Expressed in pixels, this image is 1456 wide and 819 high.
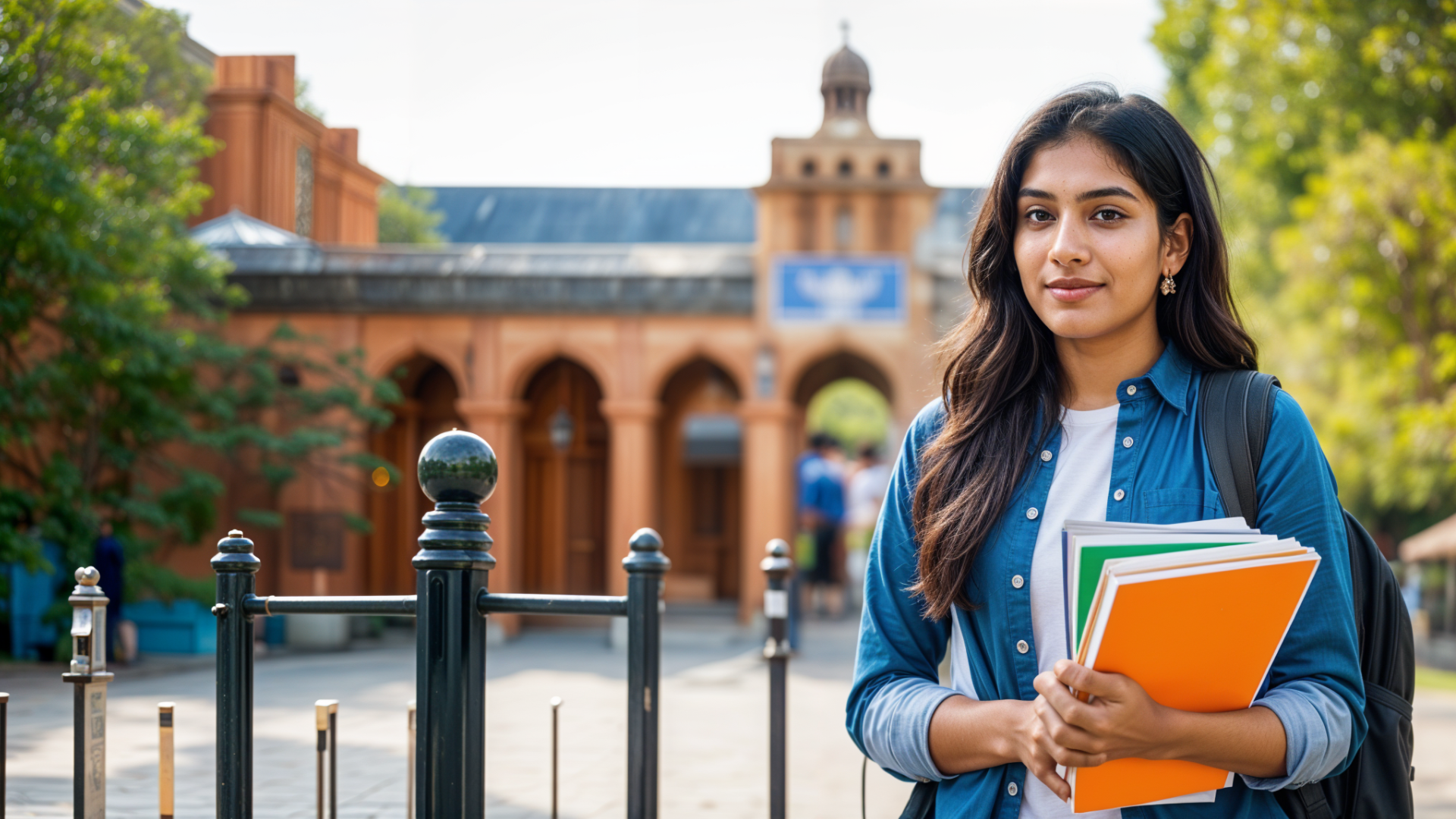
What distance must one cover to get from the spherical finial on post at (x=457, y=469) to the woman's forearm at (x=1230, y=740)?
4.92ft

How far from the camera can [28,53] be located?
39.0 ft

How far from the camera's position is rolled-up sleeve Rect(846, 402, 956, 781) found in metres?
2.06

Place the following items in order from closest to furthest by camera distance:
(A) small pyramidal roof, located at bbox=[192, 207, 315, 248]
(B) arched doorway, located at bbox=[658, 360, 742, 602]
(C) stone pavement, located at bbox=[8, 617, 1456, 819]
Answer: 1. (C) stone pavement, located at bbox=[8, 617, 1456, 819]
2. (A) small pyramidal roof, located at bbox=[192, 207, 315, 248]
3. (B) arched doorway, located at bbox=[658, 360, 742, 602]

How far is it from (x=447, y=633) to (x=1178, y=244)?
65.0 inches

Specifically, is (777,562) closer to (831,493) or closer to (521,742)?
(521,742)

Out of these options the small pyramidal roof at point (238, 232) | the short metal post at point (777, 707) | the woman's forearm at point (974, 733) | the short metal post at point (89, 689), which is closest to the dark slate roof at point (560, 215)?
the small pyramidal roof at point (238, 232)

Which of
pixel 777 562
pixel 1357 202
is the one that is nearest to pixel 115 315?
pixel 777 562

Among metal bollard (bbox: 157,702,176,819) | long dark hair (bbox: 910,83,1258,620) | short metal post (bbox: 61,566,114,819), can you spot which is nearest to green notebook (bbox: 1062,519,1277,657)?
long dark hair (bbox: 910,83,1258,620)

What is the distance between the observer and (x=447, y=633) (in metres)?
2.78

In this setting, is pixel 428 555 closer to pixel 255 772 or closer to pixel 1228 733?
pixel 1228 733

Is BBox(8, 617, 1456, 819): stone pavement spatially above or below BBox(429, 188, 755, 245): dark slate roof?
below

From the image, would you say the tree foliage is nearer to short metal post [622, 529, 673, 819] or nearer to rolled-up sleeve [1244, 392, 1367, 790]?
short metal post [622, 529, 673, 819]

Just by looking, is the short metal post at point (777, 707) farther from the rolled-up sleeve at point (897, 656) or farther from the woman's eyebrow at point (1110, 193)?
the woman's eyebrow at point (1110, 193)

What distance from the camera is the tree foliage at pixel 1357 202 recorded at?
19.1 metres
